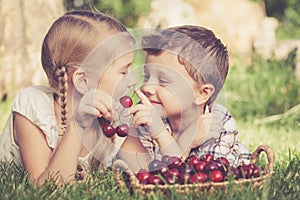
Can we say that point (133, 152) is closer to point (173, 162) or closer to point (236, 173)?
point (173, 162)

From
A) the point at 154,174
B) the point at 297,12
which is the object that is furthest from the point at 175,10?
the point at 154,174

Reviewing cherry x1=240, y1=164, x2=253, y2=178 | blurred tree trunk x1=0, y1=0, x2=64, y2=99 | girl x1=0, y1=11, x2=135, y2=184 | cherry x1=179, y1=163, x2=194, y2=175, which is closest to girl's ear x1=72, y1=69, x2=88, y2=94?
girl x1=0, y1=11, x2=135, y2=184

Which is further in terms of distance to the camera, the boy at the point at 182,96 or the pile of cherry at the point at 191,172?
the boy at the point at 182,96

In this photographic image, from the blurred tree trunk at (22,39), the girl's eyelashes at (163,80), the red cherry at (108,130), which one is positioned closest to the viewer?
the red cherry at (108,130)

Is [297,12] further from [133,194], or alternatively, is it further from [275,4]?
[133,194]

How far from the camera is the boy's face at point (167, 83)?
3121 millimetres

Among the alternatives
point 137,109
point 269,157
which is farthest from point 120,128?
point 269,157

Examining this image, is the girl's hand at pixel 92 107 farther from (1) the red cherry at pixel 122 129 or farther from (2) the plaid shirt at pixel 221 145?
(2) the plaid shirt at pixel 221 145

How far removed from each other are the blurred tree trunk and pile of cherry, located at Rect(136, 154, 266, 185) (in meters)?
3.80

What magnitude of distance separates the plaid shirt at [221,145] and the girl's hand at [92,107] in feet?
1.20

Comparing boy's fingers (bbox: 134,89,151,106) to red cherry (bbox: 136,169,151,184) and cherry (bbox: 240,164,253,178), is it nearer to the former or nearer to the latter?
red cherry (bbox: 136,169,151,184)

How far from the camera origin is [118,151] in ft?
10.8

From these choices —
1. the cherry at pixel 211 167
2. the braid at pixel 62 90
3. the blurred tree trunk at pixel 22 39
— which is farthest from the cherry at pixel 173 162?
the blurred tree trunk at pixel 22 39

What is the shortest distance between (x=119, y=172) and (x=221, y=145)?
33.4 inches
